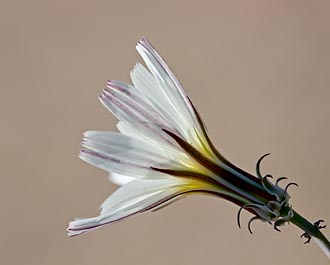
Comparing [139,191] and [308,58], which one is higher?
[308,58]

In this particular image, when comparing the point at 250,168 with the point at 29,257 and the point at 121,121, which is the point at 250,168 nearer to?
the point at 29,257

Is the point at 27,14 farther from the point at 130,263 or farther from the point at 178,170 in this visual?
the point at 178,170

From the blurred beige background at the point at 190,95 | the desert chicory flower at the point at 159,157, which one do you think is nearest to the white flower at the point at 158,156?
the desert chicory flower at the point at 159,157

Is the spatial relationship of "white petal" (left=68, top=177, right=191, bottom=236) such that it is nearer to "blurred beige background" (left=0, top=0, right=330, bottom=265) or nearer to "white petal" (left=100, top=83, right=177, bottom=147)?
"white petal" (left=100, top=83, right=177, bottom=147)

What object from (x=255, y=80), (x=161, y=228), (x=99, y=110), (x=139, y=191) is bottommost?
(x=139, y=191)

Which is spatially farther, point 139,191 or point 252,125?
point 252,125

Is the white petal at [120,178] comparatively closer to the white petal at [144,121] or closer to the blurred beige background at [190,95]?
the white petal at [144,121]

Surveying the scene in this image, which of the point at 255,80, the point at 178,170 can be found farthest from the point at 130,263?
the point at 178,170

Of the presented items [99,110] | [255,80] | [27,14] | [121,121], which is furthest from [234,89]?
[121,121]

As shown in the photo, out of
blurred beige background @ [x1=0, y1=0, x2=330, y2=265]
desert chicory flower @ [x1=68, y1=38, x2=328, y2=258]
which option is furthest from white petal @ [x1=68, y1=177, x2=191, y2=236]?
blurred beige background @ [x1=0, y1=0, x2=330, y2=265]
